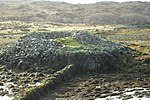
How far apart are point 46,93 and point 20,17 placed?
14423 cm

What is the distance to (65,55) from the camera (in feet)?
134

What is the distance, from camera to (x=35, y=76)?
1476 inches

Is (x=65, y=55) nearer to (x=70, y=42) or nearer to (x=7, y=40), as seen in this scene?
(x=70, y=42)

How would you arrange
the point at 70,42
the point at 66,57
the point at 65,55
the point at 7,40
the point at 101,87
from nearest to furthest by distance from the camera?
the point at 101,87 < the point at 66,57 < the point at 65,55 < the point at 70,42 < the point at 7,40

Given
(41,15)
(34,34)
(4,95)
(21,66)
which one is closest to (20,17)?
(41,15)

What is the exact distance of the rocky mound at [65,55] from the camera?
40.1 meters

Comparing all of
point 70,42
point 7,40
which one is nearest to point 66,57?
point 70,42

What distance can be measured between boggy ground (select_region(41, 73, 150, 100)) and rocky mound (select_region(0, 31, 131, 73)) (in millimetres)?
2318

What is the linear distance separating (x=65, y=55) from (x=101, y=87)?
342 inches

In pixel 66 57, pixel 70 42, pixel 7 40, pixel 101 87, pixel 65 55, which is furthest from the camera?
pixel 7 40

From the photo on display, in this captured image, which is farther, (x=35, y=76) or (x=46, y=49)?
(x=46, y=49)

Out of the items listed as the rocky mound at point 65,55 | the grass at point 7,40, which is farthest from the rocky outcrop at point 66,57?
the grass at point 7,40

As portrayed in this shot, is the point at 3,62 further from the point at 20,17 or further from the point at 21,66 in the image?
the point at 20,17

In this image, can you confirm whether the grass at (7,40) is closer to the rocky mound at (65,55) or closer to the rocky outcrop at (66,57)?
the rocky mound at (65,55)
